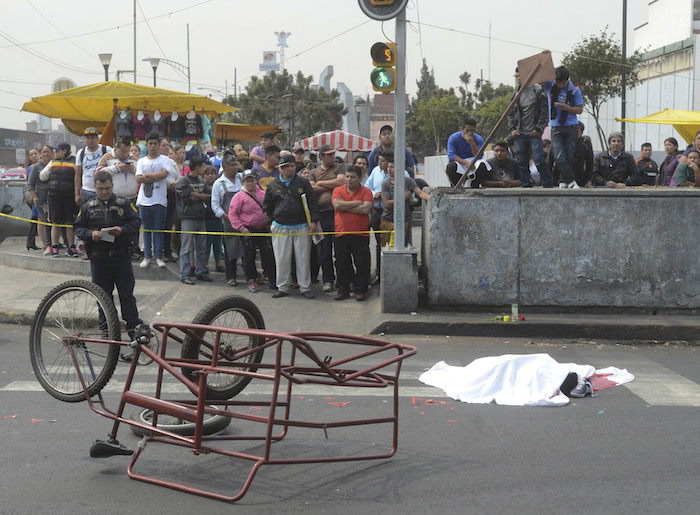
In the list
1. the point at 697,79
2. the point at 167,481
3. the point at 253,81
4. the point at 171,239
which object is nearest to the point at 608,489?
the point at 167,481

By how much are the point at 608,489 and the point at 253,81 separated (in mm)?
60374

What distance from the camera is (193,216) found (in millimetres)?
11547

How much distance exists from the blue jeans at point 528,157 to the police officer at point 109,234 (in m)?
5.50

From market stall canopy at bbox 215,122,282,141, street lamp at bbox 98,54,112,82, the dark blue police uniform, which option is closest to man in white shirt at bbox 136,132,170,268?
the dark blue police uniform

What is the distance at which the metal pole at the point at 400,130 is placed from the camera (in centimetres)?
966

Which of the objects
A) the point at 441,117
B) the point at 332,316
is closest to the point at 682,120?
the point at 332,316

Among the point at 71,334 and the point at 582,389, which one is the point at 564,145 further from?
the point at 71,334

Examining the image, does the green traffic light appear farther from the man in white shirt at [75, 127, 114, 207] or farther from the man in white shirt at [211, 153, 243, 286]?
the man in white shirt at [75, 127, 114, 207]

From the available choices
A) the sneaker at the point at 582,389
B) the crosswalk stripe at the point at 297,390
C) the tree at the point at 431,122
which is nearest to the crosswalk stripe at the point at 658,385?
the sneaker at the point at 582,389

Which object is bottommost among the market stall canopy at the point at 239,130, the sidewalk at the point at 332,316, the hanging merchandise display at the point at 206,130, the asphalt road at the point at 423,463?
the asphalt road at the point at 423,463

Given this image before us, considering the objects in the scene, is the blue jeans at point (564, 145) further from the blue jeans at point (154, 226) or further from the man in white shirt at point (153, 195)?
the blue jeans at point (154, 226)

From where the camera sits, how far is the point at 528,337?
368 inches

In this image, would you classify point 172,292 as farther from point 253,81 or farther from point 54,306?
point 253,81

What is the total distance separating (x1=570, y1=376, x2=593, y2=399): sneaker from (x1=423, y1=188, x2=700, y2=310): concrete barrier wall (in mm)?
3194
